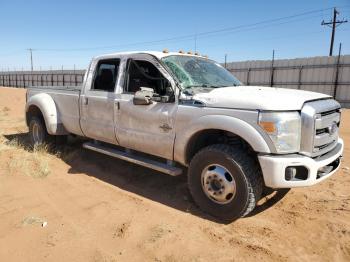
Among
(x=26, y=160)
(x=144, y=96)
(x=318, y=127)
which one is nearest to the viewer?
(x=318, y=127)

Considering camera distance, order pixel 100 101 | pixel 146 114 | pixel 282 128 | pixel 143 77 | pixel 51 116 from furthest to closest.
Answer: pixel 51 116 → pixel 100 101 → pixel 143 77 → pixel 146 114 → pixel 282 128

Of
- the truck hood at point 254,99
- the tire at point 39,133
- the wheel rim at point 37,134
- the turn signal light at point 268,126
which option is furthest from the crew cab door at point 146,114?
the wheel rim at point 37,134

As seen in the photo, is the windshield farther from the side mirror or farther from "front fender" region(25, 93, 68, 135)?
"front fender" region(25, 93, 68, 135)

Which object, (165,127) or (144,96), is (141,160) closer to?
Answer: (165,127)

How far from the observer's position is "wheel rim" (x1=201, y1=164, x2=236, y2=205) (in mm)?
3586

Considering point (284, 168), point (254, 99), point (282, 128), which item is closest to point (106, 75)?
point (254, 99)

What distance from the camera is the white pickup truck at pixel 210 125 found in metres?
3.30

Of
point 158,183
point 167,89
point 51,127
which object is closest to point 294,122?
point 167,89

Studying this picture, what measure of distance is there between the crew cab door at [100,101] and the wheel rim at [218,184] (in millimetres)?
1831

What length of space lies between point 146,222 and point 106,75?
267cm

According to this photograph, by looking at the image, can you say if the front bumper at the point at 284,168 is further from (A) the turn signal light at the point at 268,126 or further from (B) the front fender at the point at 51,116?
(B) the front fender at the point at 51,116

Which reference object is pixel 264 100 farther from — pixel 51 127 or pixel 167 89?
pixel 51 127

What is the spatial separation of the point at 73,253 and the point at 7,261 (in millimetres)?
565

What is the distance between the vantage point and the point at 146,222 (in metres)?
3.64
